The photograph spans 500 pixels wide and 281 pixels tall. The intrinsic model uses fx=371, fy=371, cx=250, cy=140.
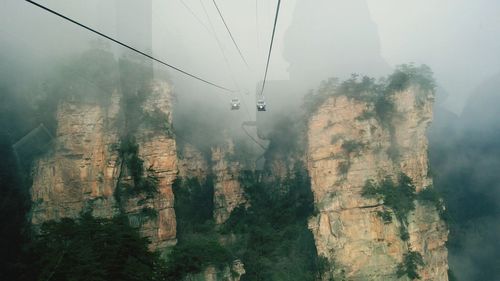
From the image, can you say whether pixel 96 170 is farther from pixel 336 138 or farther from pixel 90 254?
pixel 336 138

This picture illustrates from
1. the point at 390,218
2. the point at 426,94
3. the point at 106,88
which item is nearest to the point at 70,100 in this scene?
the point at 106,88

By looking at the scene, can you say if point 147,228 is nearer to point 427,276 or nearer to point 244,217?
point 244,217

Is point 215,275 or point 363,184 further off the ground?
point 363,184

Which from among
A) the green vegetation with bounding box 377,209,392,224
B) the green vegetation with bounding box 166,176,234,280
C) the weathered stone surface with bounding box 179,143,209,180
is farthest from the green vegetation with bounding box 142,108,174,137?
the green vegetation with bounding box 377,209,392,224

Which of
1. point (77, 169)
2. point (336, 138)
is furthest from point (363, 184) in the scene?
point (77, 169)

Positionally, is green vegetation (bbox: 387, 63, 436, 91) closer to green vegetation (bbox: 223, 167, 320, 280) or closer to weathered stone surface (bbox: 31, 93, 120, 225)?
green vegetation (bbox: 223, 167, 320, 280)

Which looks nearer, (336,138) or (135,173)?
(135,173)
